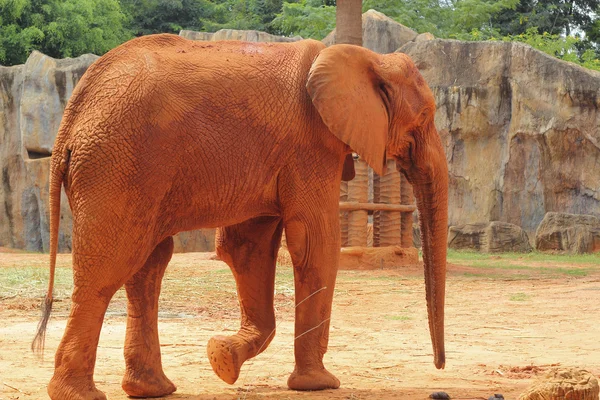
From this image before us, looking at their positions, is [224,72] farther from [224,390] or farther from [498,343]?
[498,343]

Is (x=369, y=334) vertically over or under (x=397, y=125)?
under

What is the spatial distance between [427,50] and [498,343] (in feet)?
42.5

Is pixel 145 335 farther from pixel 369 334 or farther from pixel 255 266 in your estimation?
pixel 369 334

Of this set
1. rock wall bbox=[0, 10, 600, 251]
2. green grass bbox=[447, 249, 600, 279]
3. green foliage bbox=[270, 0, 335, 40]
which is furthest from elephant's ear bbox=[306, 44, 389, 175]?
green foliage bbox=[270, 0, 335, 40]

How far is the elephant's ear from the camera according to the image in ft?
15.9

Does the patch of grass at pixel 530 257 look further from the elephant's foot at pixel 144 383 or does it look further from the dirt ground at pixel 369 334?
the elephant's foot at pixel 144 383

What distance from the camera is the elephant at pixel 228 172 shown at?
169 inches

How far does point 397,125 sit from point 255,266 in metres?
1.18

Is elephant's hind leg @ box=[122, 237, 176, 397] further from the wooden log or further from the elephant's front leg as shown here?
the wooden log

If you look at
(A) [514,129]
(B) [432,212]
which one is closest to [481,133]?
(A) [514,129]

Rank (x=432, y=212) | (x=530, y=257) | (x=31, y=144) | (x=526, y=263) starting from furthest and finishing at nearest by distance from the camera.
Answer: (x=31, y=144)
(x=530, y=257)
(x=526, y=263)
(x=432, y=212)

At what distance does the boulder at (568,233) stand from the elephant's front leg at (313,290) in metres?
12.8

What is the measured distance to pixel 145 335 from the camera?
4895 millimetres

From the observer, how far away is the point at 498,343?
22.7 ft
